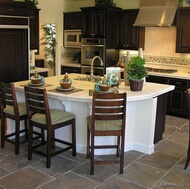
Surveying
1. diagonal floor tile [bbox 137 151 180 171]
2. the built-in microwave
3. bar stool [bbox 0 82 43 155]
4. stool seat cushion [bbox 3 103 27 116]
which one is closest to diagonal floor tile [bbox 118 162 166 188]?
diagonal floor tile [bbox 137 151 180 171]

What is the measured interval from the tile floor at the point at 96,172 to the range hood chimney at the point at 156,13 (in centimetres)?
283

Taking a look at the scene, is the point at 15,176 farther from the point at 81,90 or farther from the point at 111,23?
the point at 111,23

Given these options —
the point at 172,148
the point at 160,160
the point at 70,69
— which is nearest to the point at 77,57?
the point at 70,69

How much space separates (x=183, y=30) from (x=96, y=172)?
12.5 ft

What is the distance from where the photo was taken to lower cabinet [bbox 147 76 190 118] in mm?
5781

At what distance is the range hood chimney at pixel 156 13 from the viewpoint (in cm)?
583

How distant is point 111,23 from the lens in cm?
676

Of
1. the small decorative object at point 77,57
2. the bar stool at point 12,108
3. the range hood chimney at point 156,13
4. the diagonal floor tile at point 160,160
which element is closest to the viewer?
the diagonal floor tile at point 160,160

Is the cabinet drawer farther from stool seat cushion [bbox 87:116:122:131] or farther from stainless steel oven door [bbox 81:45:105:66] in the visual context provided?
stool seat cushion [bbox 87:116:122:131]

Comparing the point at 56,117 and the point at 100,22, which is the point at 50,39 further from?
the point at 56,117

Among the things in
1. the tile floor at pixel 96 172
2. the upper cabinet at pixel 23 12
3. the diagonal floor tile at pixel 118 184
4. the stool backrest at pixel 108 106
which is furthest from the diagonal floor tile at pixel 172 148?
the upper cabinet at pixel 23 12

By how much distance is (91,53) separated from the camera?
7020mm

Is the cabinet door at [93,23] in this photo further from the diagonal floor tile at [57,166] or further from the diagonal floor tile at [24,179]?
the diagonal floor tile at [24,179]

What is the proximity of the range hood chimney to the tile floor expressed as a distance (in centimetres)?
283
